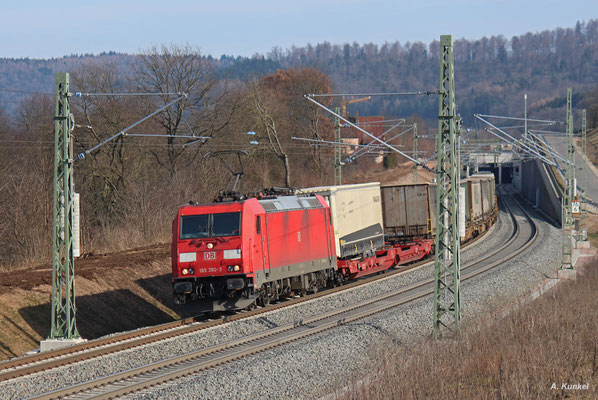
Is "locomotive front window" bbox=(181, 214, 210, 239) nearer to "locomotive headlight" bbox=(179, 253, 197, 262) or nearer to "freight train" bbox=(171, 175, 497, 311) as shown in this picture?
"freight train" bbox=(171, 175, 497, 311)

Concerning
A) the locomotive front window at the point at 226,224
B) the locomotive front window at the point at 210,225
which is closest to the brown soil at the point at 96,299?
the locomotive front window at the point at 210,225

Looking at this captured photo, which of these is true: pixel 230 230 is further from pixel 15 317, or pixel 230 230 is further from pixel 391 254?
pixel 391 254

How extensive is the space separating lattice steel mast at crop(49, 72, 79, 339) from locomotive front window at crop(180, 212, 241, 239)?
3192 millimetres

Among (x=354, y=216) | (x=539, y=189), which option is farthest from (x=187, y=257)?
(x=539, y=189)

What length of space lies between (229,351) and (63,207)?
19.1 ft

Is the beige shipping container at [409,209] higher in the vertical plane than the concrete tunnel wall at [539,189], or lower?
higher

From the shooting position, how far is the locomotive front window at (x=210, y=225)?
21.5 metres

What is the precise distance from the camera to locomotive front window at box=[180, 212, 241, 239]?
2147 centimetres

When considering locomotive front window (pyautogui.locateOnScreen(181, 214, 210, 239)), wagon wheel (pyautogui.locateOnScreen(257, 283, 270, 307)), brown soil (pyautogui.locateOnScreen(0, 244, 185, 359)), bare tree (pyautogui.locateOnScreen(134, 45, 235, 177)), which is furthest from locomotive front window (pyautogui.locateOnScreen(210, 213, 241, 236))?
bare tree (pyautogui.locateOnScreen(134, 45, 235, 177))

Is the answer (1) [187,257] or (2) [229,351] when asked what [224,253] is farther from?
(2) [229,351]

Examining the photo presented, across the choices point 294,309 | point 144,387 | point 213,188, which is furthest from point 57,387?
point 213,188

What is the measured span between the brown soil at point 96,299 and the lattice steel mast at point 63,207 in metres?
1.76

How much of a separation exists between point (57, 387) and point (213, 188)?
3668 centimetres

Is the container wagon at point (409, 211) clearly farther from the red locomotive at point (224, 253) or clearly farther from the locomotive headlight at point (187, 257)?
the locomotive headlight at point (187, 257)
